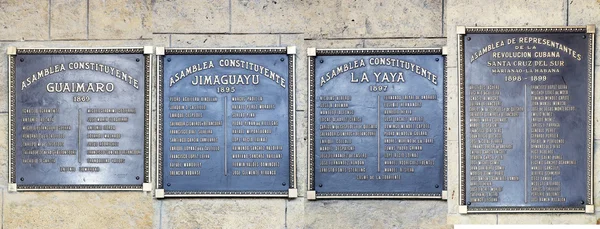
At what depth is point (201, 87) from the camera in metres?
6.64

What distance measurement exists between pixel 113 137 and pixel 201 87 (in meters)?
1.02

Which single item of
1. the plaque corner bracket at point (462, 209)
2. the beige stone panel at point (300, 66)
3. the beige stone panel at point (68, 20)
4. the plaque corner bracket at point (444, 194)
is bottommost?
the plaque corner bracket at point (462, 209)

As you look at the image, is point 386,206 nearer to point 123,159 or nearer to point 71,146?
point 123,159

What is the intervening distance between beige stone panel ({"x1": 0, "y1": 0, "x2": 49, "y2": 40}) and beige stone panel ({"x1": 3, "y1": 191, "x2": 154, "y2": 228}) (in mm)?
1610

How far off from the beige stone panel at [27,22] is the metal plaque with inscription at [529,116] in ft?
13.9

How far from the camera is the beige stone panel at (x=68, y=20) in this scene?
6789 millimetres

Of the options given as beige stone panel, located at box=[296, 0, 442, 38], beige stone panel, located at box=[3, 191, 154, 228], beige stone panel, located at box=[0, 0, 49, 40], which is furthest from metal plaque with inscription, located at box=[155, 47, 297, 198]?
beige stone panel, located at box=[0, 0, 49, 40]

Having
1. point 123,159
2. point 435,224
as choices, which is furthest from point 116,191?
point 435,224

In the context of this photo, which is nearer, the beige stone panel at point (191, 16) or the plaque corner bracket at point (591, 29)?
the plaque corner bracket at point (591, 29)

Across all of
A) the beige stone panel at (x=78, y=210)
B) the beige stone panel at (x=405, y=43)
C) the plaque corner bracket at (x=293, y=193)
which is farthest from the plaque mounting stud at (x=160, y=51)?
the beige stone panel at (x=405, y=43)

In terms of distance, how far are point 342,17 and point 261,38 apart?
0.85 meters

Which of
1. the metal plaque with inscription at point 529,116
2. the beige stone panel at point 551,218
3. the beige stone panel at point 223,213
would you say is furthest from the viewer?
the beige stone panel at point 223,213

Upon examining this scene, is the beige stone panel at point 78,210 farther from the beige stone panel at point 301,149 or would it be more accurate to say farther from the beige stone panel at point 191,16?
the beige stone panel at point 191,16

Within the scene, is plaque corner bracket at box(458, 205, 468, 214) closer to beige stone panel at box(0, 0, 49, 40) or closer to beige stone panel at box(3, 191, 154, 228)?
beige stone panel at box(3, 191, 154, 228)
